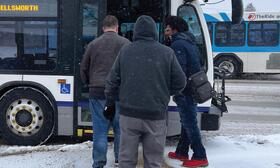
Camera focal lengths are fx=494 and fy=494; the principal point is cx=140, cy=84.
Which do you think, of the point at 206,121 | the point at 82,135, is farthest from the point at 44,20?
the point at 206,121

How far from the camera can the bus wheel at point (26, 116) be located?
7.33 m

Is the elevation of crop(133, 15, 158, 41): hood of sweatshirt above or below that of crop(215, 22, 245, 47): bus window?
below

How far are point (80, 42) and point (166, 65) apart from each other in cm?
291

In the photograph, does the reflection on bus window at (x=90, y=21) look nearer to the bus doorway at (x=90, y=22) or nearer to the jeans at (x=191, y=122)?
the bus doorway at (x=90, y=22)

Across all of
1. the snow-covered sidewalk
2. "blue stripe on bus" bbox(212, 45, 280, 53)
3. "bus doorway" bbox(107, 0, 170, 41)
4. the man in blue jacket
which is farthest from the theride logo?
the man in blue jacket

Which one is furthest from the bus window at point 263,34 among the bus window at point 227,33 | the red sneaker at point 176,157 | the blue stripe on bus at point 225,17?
the red sneaker at point 176,157

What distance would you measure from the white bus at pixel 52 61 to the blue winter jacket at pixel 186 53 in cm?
114

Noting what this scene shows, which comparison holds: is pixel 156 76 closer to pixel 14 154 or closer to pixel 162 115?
pixel 162 115

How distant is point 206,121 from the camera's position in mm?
7246

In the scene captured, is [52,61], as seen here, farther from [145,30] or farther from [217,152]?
[145,30]

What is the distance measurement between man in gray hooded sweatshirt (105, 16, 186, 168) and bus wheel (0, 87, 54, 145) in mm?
2834

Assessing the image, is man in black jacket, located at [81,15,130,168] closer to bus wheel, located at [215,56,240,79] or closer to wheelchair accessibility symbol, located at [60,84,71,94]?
wheelchair accessibility symbol, located at [60,84,71,94]

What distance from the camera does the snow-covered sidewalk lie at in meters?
6.37

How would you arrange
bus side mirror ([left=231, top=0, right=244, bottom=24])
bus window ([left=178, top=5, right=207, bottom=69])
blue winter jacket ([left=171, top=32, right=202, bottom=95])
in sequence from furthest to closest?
bus window ([left=178, top=5, right=207, bottom=69])
bus side mirror ([left=231, top=0, right=244, bottom=24])
blue winter jacket ([left=171, top=32, right=202, bottom=95])
